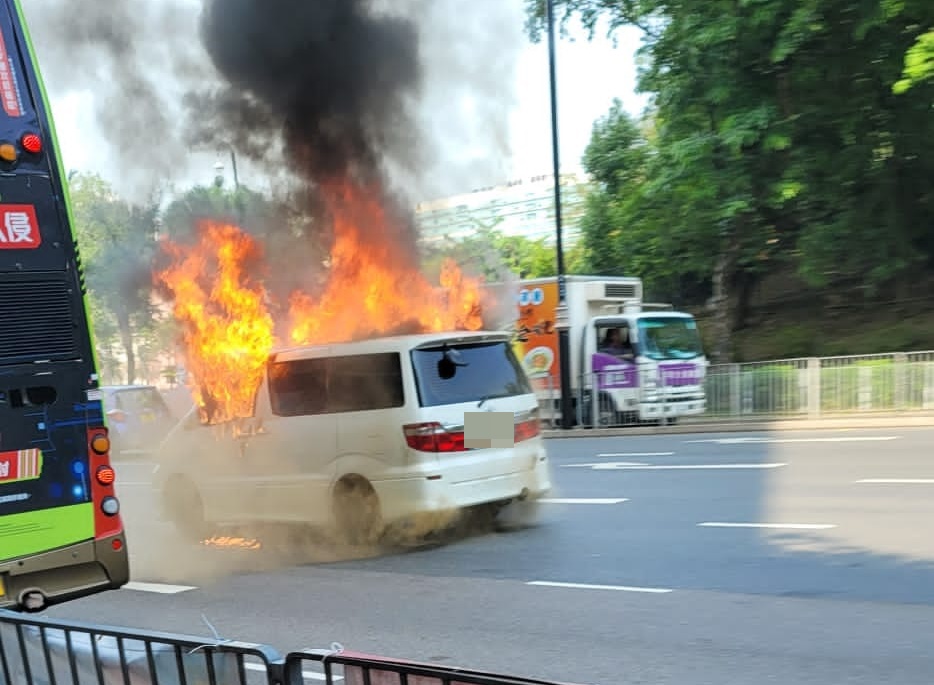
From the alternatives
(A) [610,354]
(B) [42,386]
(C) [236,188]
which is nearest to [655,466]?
(A) [610,354]

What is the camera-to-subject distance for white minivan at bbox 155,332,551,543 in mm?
7980

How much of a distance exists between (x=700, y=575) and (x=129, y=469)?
1579 cm

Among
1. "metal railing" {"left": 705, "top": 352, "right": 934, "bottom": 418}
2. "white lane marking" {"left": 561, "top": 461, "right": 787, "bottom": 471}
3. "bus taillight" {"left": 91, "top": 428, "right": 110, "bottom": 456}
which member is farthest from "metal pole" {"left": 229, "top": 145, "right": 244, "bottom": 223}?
"metal railing" {"left": 705, "top": 352, "right": 934, "bottom": 418}

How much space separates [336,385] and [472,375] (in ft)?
4.01

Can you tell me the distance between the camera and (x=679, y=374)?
1891cm

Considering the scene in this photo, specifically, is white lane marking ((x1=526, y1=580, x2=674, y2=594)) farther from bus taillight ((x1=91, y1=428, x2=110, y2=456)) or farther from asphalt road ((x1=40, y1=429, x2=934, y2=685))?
bus taillight ((x1=91, y1=428, x2=110, y2=456))

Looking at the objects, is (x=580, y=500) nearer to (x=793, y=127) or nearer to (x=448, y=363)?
(x=448, y=363)

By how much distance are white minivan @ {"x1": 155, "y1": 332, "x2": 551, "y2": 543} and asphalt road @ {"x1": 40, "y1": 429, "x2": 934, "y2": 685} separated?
0.46 m

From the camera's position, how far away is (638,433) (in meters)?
19.0

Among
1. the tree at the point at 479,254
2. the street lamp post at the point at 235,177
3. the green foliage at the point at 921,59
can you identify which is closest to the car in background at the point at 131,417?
the tree at the point at 479,254

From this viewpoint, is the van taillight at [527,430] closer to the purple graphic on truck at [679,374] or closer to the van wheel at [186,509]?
the van wheel at [186,509]

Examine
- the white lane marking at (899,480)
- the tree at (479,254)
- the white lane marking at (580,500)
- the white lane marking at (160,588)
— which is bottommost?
the white lane marking at (160,588)

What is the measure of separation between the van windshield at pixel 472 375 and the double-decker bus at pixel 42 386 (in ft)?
9.70

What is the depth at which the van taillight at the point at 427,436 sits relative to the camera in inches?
312
